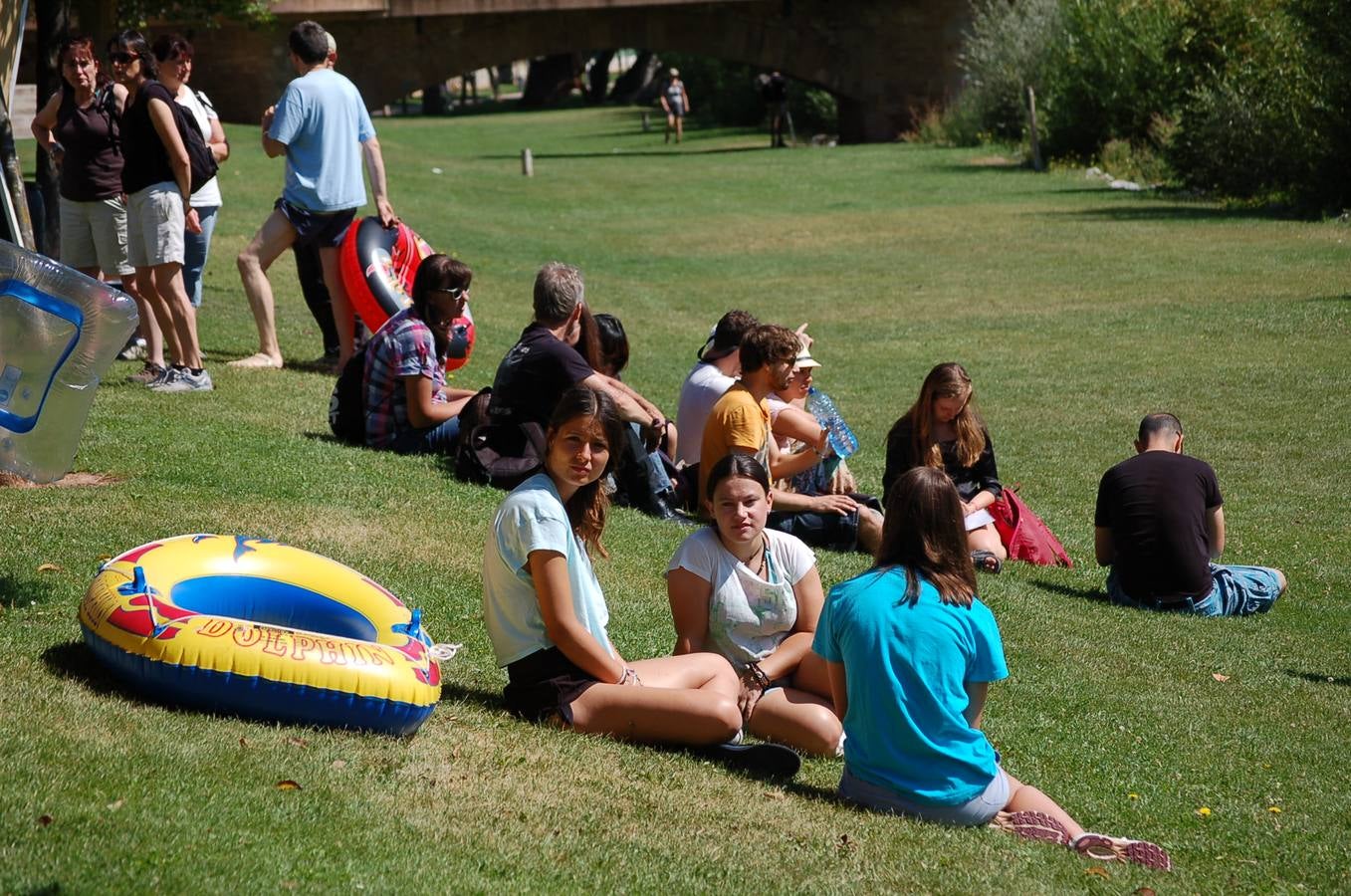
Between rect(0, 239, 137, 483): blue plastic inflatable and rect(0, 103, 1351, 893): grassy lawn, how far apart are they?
0.71 meters

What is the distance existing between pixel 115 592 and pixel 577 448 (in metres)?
1.58

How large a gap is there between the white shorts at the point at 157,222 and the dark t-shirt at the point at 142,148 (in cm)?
6

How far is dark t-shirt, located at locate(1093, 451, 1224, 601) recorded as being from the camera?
852 centimetres

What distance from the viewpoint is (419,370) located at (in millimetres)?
9430

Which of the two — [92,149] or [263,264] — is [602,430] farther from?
[263,264]

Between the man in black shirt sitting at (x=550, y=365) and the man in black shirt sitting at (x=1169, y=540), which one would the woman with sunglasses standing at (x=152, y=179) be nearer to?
the man in black shirt sitting at (x=550, y=365)

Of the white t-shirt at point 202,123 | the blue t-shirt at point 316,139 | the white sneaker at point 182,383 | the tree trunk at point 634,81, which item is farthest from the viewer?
the tree trunk at point 634,81

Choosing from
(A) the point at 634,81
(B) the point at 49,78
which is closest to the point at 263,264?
(B) the point at 49,78

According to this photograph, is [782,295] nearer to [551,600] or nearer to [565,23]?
[551,600]

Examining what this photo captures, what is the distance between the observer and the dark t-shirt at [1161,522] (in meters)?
8.52

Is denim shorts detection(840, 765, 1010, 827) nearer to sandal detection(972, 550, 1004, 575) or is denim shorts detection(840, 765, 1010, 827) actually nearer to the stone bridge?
sandal detection(972, 550, 1004, 575)

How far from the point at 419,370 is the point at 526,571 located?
14.0 feet

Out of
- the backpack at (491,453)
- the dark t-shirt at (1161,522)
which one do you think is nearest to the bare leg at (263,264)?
the backpack at (491,453)

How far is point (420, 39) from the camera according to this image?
156ft
